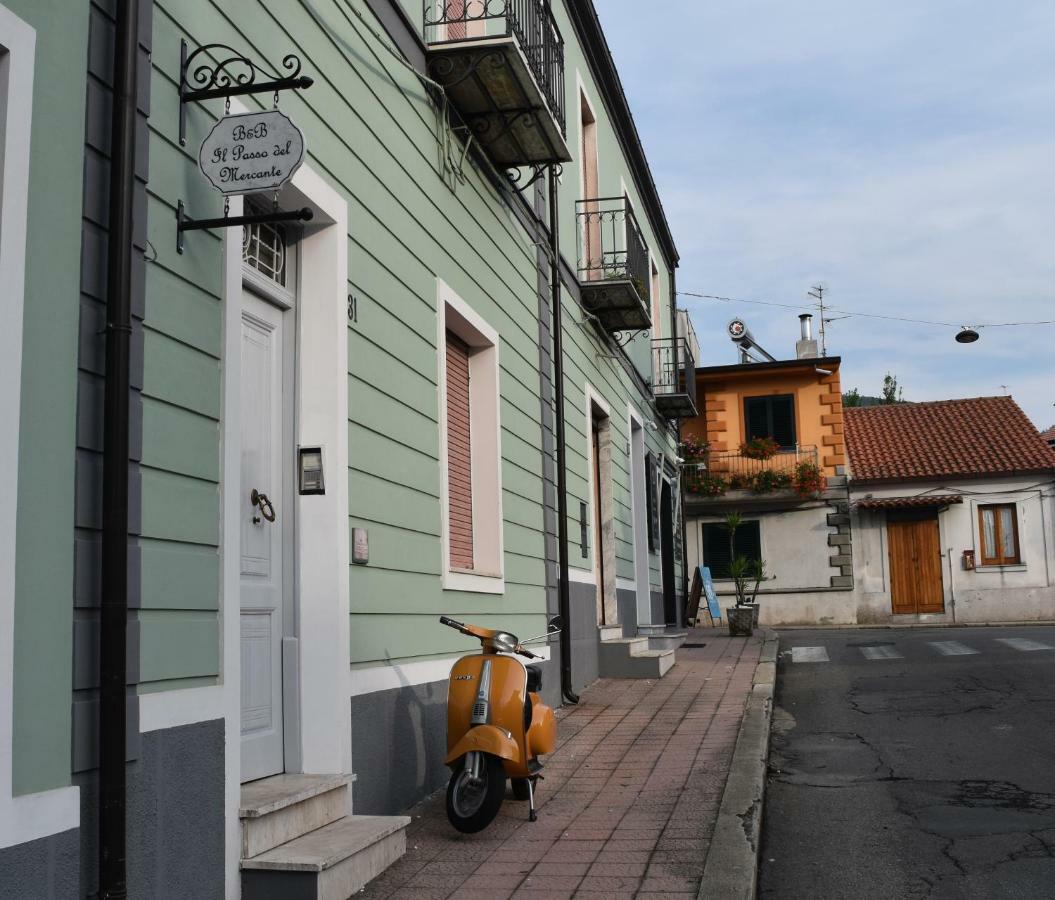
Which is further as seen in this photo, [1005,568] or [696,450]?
[696,450]

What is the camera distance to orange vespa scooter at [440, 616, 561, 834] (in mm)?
5625

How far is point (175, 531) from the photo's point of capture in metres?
4.08

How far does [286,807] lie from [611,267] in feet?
31.7

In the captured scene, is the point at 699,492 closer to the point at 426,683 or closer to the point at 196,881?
the point at 426,683

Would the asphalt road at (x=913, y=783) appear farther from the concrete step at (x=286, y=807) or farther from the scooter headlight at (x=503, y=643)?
the concrete step at (x=286, y=807)

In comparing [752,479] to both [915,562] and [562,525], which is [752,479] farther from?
[562,525]

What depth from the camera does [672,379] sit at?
19.5m

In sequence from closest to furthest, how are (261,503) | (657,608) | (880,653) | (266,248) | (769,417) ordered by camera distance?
(261,503), (266,248), (880,653), (657,608), (769,417)

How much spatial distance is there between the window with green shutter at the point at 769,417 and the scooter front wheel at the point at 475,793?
24958 mm

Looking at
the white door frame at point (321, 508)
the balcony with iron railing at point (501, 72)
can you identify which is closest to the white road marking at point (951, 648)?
the balcony with iron railing at point (501, 72)

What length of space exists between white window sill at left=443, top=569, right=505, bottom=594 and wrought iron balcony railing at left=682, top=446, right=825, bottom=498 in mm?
20454

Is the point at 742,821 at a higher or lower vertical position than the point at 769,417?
lower

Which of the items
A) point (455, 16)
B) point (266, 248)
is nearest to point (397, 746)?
point (266, 248)

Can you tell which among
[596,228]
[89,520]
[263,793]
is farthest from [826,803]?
[596,228]
